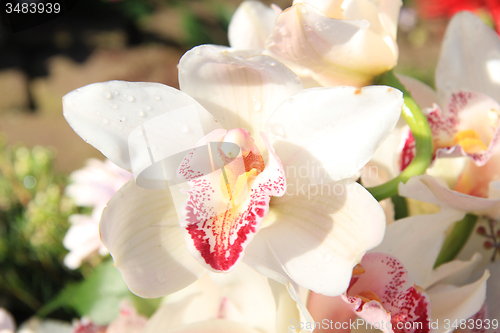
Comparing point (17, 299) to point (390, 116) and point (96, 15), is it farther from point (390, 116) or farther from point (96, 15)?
point (96, 15)

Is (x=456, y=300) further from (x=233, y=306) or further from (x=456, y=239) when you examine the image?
(x=233, y=306)

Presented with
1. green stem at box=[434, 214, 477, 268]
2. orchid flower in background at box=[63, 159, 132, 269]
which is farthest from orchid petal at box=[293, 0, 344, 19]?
orchid flower in background at box=[63, 159, 132, 269]

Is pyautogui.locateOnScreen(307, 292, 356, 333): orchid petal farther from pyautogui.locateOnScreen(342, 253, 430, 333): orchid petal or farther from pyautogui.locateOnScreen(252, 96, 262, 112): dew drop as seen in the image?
pyautogui.locateOnScreen(252, 96, 262, 112): dew drop

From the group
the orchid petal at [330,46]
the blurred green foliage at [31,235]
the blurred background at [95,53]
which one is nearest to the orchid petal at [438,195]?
the orchid petal at [330,46]

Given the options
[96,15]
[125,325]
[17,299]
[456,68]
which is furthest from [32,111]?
[456,68]

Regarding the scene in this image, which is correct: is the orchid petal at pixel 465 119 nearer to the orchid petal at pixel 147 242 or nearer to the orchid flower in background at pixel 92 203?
the orchid petal at pixel 147 242
